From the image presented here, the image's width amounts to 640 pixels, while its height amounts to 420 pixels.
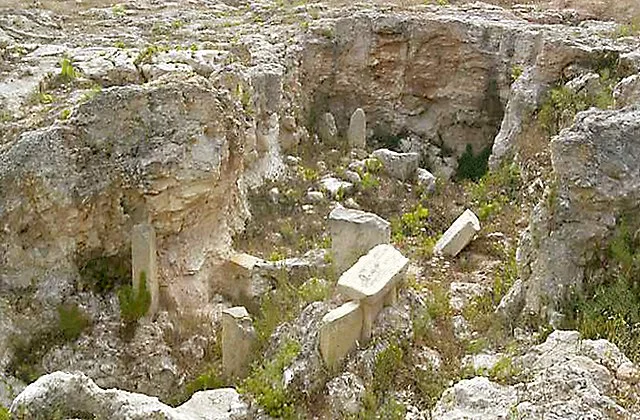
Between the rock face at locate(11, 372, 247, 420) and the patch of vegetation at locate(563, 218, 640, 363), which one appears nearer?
the rock face at locate(11, 372, 247, 420)

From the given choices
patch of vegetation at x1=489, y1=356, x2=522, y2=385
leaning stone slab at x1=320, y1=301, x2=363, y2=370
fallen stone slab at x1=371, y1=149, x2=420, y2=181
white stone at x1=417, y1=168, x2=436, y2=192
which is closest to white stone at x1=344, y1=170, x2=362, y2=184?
fallen stone slab at x1=371, y1=149, x2=420, y2=181

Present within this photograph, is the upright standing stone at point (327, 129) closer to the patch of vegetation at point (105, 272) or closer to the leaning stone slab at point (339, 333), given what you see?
the patch of vegetation at point (105, 272)

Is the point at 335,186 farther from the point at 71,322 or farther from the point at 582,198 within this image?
the point at 582,198

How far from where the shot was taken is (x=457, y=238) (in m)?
10.8

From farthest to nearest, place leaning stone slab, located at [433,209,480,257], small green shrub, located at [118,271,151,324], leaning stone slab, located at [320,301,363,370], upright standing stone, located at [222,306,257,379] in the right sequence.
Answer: leaning stone slab, located at [433,209,480,257], small green shrub, located at [118,271,151,324], upright standing stone, located at [222,306,257,379], leaning stone slab, located at [320,301,363,370]

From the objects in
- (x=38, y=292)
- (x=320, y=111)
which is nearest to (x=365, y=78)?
(x=320, y=111)

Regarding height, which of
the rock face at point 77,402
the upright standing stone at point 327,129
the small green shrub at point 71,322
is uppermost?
the rock face at point 77,402

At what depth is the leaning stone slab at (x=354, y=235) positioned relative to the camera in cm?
904

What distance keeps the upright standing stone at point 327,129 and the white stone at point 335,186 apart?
1.92m

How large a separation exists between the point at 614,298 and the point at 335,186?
7.22m

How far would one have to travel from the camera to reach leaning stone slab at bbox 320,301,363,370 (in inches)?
267

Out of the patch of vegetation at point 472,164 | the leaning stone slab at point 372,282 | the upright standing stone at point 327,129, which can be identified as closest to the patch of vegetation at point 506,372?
the leaning stone slab at point 372,282

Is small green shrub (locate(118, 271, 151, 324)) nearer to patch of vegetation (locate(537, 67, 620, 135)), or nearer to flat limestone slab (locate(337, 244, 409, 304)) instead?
flat limestone slab (locate(337, 244, 409, 304))

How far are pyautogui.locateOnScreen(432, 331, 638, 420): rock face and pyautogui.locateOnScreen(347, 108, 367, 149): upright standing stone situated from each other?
9718 mm
